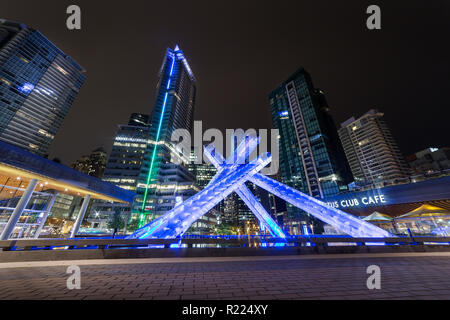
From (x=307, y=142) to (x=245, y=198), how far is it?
65.6m

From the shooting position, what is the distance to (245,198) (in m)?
22.9

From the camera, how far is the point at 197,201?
1486 cm

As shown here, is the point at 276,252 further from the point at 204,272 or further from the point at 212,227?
the point at 212,227

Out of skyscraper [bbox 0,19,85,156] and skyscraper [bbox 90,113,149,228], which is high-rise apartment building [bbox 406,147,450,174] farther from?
skyscraper [bbox 0,19,85,156]

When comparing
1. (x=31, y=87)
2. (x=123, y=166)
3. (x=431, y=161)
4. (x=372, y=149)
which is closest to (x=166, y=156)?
(x=123, y=166)

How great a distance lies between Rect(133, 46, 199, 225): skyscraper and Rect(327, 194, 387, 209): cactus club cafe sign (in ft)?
150

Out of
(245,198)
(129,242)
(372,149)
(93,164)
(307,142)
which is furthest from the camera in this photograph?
(93,164)

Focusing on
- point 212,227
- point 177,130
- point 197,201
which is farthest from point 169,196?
point 197,201

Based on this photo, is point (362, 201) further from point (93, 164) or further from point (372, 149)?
point (93, 164)

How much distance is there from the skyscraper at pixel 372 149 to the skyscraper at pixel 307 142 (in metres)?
57.5

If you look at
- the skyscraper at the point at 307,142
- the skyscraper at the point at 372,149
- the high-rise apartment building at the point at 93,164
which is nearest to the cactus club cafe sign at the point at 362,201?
the skyscraper at the point at 307,142

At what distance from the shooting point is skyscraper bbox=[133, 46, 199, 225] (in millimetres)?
74500

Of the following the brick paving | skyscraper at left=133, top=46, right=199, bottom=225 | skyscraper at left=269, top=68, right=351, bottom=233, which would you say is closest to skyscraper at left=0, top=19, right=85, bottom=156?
skyscraper at left=133, top=46, right=199, bottom=225
